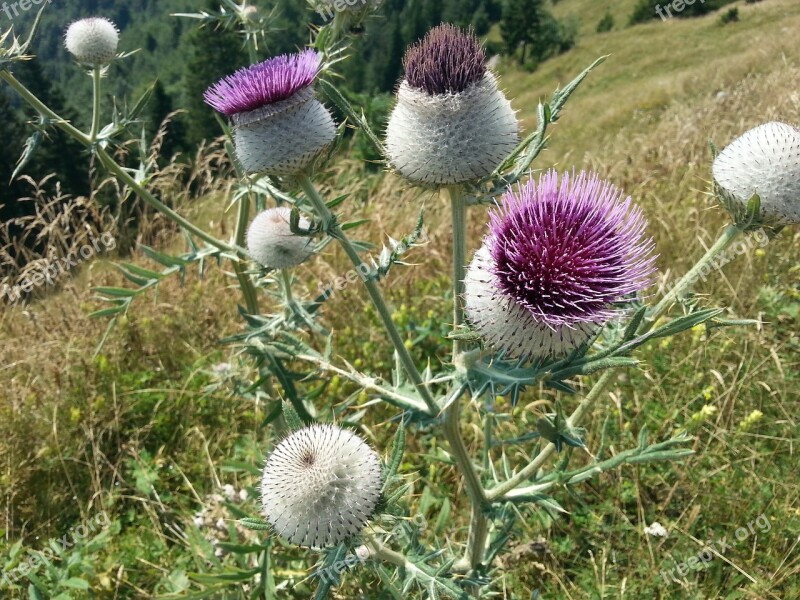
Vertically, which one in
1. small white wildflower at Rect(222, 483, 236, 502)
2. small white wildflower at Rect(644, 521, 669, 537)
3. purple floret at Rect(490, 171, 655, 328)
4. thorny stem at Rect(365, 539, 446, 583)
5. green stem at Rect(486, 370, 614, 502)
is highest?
purple floret at Rect(490, 171, 655, 328)

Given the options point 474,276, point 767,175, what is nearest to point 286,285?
point 474,276

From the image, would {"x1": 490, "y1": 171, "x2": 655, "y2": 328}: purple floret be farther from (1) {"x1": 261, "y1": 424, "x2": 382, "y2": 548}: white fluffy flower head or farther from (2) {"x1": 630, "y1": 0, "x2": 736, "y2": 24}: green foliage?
(2) {"x1": 630, "y1": 0, "x2": 736, "y2": 24}: green foliage

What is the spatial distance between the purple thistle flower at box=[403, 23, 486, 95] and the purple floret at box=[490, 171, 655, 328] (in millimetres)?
584

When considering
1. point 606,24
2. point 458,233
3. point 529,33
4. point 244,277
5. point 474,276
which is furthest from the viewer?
point 529,33

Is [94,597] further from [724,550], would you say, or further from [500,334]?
[724,550]

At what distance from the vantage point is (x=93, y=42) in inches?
169

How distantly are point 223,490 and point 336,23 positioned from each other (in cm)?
338

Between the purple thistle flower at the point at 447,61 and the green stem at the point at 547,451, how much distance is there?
139 centimetres

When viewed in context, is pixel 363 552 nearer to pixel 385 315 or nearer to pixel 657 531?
pixel 385 315

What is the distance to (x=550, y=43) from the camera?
85188 mm

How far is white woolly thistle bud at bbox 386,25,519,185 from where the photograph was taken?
237 cm

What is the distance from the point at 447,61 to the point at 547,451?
5.67ft

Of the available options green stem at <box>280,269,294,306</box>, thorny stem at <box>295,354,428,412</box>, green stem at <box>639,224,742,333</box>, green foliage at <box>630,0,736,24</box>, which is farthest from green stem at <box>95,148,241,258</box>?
green foliage at <box>630,0,736,24</box>

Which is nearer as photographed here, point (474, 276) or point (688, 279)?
point (474, 276)
